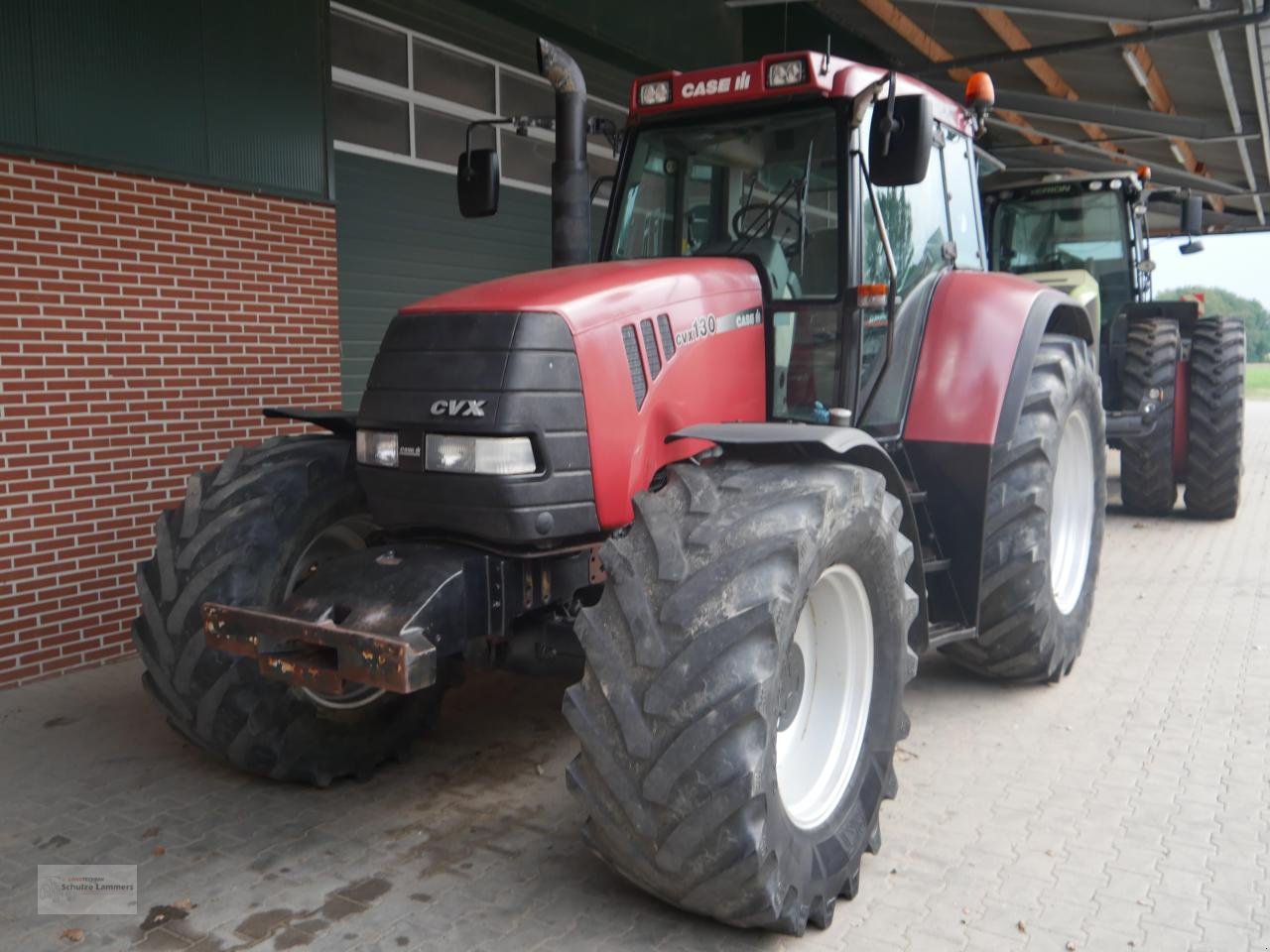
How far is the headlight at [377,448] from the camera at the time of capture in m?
3.25

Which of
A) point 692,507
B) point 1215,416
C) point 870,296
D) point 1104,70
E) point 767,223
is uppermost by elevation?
point 1104,70

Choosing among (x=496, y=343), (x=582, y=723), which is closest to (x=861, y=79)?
(x=496, y=343)

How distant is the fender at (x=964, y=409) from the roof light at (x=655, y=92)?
1.38 meters

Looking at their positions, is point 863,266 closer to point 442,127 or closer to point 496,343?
point 496,343

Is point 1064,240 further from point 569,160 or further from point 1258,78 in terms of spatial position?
point 569,160

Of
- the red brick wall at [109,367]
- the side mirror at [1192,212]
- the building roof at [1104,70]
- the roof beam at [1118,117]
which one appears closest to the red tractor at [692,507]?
the red brick wall at [109,367]

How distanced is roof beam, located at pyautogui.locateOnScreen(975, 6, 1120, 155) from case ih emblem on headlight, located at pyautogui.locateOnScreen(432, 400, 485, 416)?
6856mm

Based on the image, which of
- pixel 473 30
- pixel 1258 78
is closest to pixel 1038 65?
pixel 1258 78

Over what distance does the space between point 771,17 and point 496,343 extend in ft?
31.5

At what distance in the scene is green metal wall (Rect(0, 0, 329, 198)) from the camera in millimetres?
4977

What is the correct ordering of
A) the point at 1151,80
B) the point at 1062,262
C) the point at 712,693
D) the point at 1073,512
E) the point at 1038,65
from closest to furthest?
the point at 712,693 < the point at 1073,512 < the point at 1062,262 < the point at 1151,80 < the point at 1038,65

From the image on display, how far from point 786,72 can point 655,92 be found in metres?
0.54

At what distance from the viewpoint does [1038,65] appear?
1067 cm

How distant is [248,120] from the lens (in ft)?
19.5
